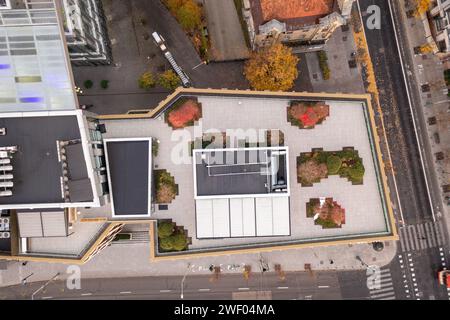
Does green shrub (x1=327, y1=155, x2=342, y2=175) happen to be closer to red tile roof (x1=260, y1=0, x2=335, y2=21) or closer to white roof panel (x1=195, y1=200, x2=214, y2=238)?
white roof panel (x1=195, y1=200, x2=214, y2=238)

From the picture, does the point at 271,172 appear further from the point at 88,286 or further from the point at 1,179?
the point at 88,286

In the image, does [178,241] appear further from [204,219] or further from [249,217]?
[249,217]

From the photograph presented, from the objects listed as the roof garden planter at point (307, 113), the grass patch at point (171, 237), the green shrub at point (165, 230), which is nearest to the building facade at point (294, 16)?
the roof garden planter at point (307, 113)

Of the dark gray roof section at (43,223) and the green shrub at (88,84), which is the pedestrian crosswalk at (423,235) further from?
the green shrub at (88,84)

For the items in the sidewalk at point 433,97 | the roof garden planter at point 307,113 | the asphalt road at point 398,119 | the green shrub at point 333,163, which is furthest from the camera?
the sidewalk at point 433,97

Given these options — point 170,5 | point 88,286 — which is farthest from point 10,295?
point 170,5

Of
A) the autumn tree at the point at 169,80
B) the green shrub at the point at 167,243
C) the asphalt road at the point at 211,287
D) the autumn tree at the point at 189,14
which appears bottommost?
the asphalt road at the point at 211,287
